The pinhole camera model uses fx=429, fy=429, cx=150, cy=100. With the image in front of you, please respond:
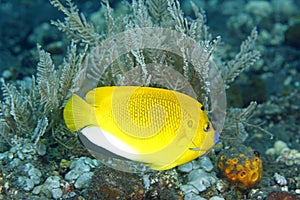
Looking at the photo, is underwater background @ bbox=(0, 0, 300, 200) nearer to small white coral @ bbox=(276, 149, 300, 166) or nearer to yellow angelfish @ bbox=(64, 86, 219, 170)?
small white coral @ bbox=(276, 149, 300, 166)

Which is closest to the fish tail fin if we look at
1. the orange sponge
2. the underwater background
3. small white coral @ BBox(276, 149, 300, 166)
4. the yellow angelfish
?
the yellow angelfish

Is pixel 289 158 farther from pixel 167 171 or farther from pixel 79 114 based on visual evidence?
pixel 79 114

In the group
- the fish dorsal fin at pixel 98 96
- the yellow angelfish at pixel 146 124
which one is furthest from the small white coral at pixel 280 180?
the fish dorsal fin at pixel 98 96

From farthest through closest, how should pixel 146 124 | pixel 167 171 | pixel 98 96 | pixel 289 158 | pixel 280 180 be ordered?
pixel 289 158 → pixel 280 180 → pixel 167 171 → pixel 98 96 → pixel 146 124

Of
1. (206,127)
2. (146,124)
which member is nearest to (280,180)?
(206,127)

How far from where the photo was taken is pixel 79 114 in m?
2.62

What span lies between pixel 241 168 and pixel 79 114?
1495mm

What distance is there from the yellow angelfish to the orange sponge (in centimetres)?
92

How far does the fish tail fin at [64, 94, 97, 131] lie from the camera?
2.58 m

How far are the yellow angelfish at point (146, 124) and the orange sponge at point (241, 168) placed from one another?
0.92 metres

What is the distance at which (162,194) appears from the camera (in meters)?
3.16

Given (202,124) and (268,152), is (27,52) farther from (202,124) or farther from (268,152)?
(202,124)

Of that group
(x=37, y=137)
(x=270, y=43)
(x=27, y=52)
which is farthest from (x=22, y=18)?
(x=37, y=137)

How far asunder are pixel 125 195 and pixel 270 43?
4738mm
